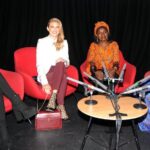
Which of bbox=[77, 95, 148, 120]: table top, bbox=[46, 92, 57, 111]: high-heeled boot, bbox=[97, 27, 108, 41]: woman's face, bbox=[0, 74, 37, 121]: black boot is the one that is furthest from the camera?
bbox=[97, 27, 108, 41]: woman's face

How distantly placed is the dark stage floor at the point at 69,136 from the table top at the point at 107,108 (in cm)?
52

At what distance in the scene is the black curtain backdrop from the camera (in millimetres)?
4953

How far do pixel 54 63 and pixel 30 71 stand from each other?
0.44 m

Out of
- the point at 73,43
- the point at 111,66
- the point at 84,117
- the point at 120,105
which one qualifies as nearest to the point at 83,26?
the point at 73,43

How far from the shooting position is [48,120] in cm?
377

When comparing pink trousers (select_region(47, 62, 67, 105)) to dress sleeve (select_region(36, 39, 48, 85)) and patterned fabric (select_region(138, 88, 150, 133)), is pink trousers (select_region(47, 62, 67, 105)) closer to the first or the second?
dress sleeve (select_region(36, 39, 48, 85))

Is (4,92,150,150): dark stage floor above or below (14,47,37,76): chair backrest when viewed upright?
below

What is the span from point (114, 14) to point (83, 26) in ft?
1.78

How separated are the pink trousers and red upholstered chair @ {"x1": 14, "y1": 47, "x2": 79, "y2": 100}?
17cm

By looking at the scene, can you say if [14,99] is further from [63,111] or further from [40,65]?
Answer: [63,111]

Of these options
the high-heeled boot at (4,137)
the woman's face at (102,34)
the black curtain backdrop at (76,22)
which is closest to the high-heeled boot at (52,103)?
the high-heeled boot at (4,137)

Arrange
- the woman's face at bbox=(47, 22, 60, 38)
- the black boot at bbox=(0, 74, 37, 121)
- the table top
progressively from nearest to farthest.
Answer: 1. the table top
2. the black boot at bbox=(0, 74, 37, 121)
3. the woman's face at bbox=(47, 22, 60, 38)

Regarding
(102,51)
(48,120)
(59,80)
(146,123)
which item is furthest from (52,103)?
(102,51)

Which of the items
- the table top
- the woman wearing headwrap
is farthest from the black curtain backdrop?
the table top
